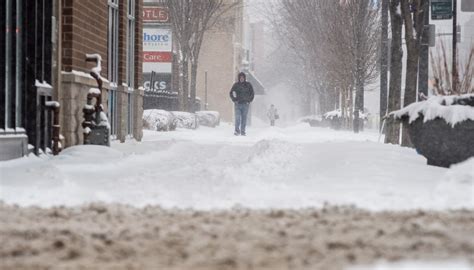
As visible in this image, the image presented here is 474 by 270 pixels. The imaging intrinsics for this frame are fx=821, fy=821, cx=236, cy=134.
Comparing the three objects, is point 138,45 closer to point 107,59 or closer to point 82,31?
point 107,59

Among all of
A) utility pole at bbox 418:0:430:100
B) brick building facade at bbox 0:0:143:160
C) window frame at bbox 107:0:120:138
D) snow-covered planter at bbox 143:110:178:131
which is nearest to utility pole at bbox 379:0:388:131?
utility pole at bbox 418:0:430:100

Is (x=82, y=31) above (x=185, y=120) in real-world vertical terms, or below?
above

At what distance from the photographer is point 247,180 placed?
8578 mm

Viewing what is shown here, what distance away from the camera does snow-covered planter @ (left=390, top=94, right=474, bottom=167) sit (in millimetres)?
9989

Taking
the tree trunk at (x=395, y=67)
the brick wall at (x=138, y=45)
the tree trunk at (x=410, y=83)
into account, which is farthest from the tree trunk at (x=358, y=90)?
the tree trunk at (x=410, y=83)

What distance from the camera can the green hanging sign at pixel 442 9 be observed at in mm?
16531

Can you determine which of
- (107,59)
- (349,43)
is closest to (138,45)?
(107,59)

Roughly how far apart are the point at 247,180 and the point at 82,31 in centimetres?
568

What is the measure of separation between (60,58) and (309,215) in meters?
7.72

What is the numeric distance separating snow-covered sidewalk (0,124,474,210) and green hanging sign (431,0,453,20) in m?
5.35

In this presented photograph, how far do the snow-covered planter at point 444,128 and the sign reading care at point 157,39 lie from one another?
24869 mm

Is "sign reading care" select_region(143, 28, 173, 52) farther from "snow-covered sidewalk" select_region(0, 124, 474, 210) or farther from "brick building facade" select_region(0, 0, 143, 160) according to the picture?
"snow-covered sidewalk" select_region(0, 124, 474, 210)

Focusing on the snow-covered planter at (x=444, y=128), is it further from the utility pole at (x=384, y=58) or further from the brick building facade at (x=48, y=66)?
the utility pole at (x=384, y=58)

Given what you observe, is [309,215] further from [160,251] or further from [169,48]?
[169,48]
